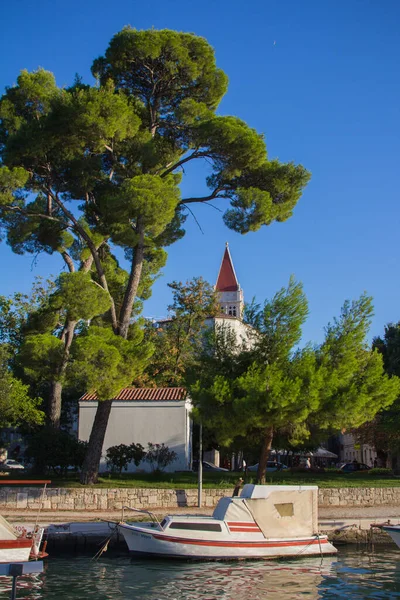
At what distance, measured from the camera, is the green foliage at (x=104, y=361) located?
20844 mm

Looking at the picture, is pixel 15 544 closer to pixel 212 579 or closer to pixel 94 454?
pixel 212 579

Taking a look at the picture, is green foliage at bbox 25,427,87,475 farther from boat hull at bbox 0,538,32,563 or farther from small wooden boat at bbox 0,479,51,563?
boat hull at bbox 0,538,32,563

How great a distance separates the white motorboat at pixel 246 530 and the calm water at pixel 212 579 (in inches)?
13.1

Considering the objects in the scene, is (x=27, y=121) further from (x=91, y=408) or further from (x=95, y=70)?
(x=91, y=408)

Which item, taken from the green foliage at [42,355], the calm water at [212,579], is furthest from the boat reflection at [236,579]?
the green foliage at [42,355]

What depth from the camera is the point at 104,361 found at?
21109 millimetres

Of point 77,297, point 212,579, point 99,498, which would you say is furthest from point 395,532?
point 77,297

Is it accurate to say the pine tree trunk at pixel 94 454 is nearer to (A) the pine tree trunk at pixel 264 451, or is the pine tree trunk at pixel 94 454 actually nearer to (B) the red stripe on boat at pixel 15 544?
(A) the pine tree trunk at pixel 264 451

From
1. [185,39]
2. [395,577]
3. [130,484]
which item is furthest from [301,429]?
[185,39]

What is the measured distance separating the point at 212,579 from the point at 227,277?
282 feet

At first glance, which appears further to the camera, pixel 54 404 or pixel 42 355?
pixel 54 404

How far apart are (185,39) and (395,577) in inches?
804

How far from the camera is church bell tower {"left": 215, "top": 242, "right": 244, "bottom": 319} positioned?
97000 mm

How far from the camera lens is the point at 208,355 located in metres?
25.4
